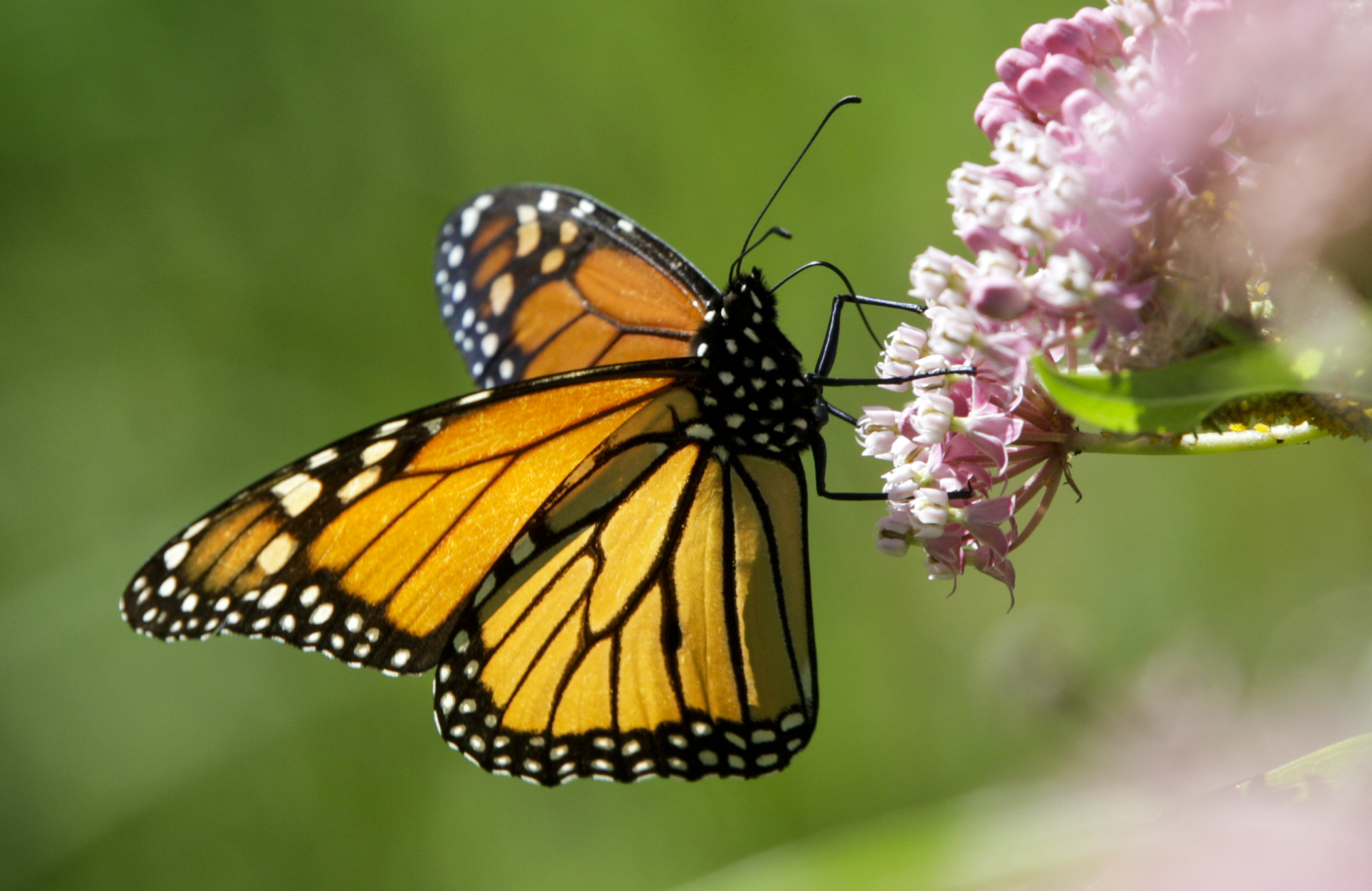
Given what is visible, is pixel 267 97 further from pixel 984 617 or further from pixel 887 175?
pixel 984 617

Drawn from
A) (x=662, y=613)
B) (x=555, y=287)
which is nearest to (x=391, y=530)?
(x=662, y=613)

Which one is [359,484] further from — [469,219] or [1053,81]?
[1053,81]

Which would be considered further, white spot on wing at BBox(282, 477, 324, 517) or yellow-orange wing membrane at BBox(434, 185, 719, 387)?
yellow-orange wing membrane at BBox(434, 185, 719, 387)

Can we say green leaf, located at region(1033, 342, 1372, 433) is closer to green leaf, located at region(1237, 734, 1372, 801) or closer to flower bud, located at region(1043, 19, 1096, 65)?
green leaf, located at region(1237, 734, 1372, 801)

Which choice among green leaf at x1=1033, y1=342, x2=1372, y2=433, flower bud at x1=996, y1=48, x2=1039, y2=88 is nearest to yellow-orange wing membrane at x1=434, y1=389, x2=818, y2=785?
flower bud at x1=996, y1=48, x2=1039, y2=88

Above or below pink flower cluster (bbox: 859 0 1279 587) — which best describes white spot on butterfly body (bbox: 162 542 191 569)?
above

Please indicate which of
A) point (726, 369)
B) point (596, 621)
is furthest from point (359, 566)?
point (726, 369)

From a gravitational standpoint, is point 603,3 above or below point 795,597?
above
